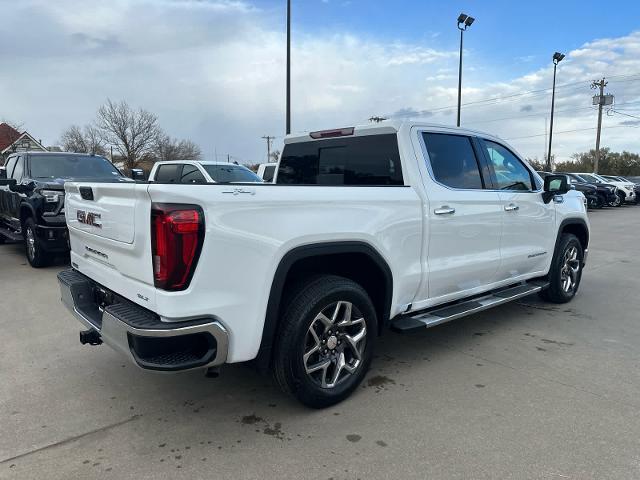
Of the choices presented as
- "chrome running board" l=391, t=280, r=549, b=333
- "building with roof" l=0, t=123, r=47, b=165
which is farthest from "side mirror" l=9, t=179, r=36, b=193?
"building with roof" l=0, t=123, r=47, b=165

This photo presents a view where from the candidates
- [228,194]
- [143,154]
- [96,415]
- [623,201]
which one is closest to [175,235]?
[228,194]

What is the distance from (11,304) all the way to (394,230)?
190 inches

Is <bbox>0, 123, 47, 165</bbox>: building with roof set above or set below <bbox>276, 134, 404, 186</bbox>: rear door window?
above

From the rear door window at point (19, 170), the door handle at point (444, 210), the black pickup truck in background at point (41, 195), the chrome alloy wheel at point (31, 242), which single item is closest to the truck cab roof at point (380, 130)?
the door handle at point (444, 210)

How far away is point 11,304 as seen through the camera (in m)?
5.76

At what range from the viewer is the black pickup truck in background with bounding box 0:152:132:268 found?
7.39 meters

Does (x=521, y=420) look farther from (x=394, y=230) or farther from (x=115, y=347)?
(x=115, y=347)

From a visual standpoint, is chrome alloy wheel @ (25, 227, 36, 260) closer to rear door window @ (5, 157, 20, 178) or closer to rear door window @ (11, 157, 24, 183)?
rear door window @ (11, 157, 24, 183)

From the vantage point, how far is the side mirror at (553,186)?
5.09m

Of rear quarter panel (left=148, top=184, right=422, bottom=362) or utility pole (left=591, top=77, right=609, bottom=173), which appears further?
utility pole (left=591, top=77, right=609, bottom=173)

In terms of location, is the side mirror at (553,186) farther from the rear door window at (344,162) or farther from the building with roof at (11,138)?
the building with roof at (11,138)

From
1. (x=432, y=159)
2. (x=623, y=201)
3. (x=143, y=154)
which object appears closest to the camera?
(x=432, y=159)

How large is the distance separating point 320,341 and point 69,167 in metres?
7.46

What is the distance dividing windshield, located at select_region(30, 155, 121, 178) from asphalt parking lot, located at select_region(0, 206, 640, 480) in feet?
14.6
